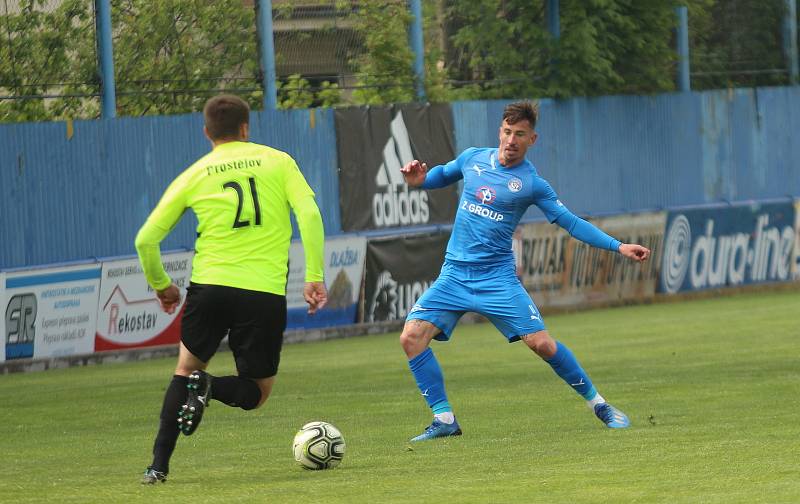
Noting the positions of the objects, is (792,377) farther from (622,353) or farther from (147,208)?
(147,208)

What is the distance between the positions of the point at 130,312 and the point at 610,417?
1033 cm

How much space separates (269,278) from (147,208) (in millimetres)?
14379

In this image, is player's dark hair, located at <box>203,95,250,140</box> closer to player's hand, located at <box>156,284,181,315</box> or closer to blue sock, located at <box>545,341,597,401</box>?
player's hand, located at <box>156,284,181,315</box>

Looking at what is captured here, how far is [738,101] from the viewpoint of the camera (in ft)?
107

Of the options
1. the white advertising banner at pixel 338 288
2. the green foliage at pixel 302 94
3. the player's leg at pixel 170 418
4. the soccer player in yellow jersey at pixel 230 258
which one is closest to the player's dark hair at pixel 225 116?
the soccer player in yellow jersey at pixel 230 258

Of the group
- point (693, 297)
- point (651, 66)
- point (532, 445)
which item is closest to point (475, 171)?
point (532, 445)

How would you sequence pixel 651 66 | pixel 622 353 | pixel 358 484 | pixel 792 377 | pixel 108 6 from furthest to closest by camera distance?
1. pixel 651 66
2. pixel 108 6
3. pixel 622 353
4. pixel 792 377
5. pixel 358 484

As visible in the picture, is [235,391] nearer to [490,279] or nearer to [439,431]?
[439,431]

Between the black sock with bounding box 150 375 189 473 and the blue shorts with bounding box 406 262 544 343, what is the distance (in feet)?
9.06

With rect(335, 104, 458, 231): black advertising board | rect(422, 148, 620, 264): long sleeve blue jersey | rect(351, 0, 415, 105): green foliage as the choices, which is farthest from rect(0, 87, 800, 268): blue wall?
rect(422, 148, 620, 264): long sleeve blue jersey

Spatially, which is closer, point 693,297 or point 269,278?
point 269,278

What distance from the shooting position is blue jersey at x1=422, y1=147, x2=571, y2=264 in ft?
36.2

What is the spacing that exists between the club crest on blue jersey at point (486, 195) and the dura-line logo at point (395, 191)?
1452 cm

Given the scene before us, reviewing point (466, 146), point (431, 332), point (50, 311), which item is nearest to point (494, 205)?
point (431, 332)
